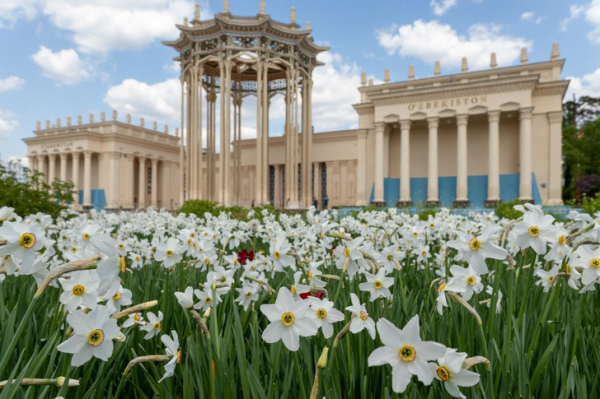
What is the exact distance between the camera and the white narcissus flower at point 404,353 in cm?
75

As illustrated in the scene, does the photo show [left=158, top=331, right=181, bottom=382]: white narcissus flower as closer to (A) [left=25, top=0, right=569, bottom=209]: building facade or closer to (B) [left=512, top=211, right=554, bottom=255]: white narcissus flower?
(B) [left=512, top=211, right=554, bottom=255]: white narcissus flower

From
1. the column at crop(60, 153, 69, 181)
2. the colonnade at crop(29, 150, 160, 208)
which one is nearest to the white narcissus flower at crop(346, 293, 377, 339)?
the colonnade at crop(29, 150, 160, 208)

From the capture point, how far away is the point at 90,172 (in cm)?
3894

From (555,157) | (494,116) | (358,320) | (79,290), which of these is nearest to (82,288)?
(79,290)

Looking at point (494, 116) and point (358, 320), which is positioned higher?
point (494, 116)

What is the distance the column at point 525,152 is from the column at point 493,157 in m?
1.35

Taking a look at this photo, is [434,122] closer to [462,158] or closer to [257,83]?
[462,158]

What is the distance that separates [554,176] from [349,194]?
13.8 meters

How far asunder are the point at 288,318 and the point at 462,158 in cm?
2634

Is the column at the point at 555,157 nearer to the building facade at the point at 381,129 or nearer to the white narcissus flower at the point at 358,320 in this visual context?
the building facade at the point at 381,129

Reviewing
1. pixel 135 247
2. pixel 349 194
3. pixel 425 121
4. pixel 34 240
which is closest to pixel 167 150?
pixel 349 194

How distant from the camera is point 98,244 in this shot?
875 millimetres

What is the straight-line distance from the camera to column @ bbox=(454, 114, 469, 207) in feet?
80.9

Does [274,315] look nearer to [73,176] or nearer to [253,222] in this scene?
[253,222]
